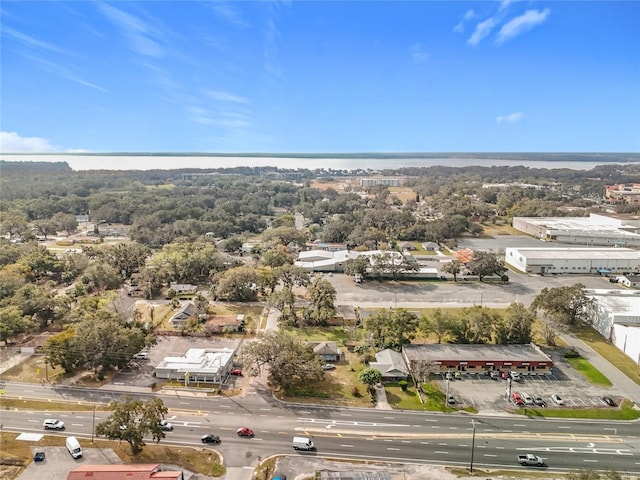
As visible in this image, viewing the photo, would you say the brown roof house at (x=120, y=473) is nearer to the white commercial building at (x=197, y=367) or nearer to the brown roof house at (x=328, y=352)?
the white commercial building at (x=197, y=367)

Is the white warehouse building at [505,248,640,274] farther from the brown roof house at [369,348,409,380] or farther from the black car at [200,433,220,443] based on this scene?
the black car at [200,433,220,443]

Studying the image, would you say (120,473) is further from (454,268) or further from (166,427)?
(454,268)

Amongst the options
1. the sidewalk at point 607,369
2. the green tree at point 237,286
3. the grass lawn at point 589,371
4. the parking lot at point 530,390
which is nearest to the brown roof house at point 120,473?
the parking lot at point 530,390

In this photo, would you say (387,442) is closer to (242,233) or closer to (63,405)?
(63,405)

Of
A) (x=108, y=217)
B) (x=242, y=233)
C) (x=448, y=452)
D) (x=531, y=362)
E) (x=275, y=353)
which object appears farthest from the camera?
(x=108, y=217)

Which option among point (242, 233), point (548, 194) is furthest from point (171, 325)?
A: point (548, 194)
